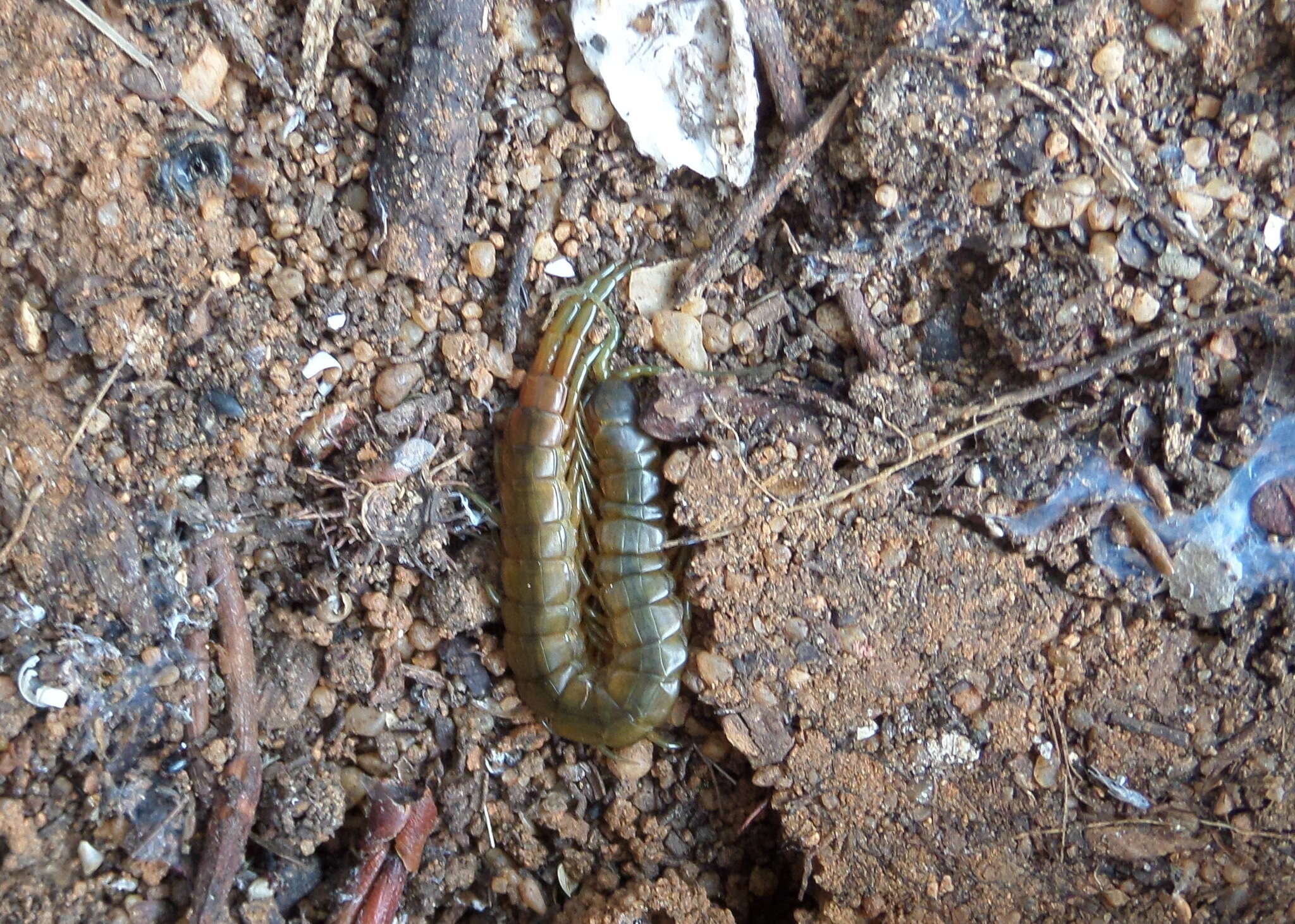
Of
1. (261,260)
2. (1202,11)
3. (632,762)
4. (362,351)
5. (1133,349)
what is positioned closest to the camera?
(1202,11)

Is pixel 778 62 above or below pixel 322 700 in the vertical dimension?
above

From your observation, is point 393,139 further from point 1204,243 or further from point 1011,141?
point 1204,243

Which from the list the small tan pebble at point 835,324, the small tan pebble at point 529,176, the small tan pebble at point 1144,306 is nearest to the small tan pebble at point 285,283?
the small tan pebble at point 529,176

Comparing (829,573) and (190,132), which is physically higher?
(190,132)

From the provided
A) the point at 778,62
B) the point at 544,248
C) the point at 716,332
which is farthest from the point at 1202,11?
the point at 544,248

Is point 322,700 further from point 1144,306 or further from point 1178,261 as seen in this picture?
point 1178,261

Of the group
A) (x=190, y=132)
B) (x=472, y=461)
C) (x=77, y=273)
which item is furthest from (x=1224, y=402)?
(x=77, y=273)

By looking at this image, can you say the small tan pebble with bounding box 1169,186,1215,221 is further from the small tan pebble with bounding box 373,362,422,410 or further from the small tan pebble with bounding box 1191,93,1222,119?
the small tan pebble with bounding box 373,362,422,410
